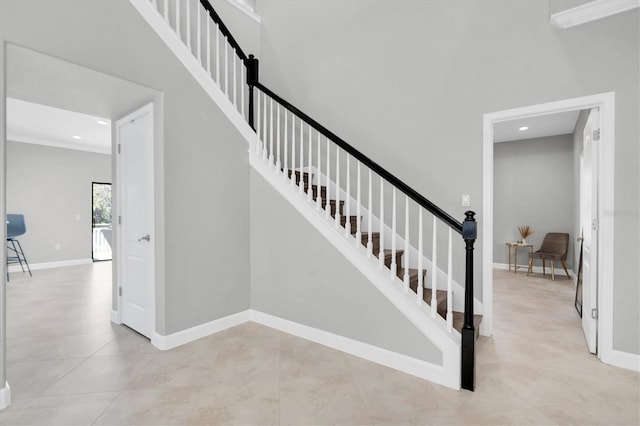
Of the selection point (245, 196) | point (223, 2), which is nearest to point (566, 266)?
point (245, 196)

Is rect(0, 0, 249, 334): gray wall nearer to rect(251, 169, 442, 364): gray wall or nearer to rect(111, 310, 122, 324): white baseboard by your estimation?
rect(251, 169, 442, 364): gray wall

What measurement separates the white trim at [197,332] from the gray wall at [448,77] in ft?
7.75

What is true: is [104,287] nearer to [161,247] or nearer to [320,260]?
[161,247]

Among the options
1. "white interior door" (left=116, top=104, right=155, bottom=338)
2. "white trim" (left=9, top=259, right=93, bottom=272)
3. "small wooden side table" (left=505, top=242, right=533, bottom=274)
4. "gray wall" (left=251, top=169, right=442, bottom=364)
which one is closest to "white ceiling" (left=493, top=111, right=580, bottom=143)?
"small wooden side table" (left=505, top=242, right=533, bottom=274)

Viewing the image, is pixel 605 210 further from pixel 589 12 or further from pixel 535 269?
pixel 535 269

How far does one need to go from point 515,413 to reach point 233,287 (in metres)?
2.54

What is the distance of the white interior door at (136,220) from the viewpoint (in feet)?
9.28

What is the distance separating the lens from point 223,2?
13.4ft

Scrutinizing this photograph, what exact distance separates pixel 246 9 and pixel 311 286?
4047mm

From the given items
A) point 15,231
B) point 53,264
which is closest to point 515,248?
point 15,231

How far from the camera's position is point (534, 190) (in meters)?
6.36

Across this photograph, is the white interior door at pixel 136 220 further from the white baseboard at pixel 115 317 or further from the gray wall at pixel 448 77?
the gray wall at pixel 448 77

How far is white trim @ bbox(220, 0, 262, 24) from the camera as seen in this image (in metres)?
4.22

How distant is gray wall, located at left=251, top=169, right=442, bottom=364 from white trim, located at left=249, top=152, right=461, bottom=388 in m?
0.04
